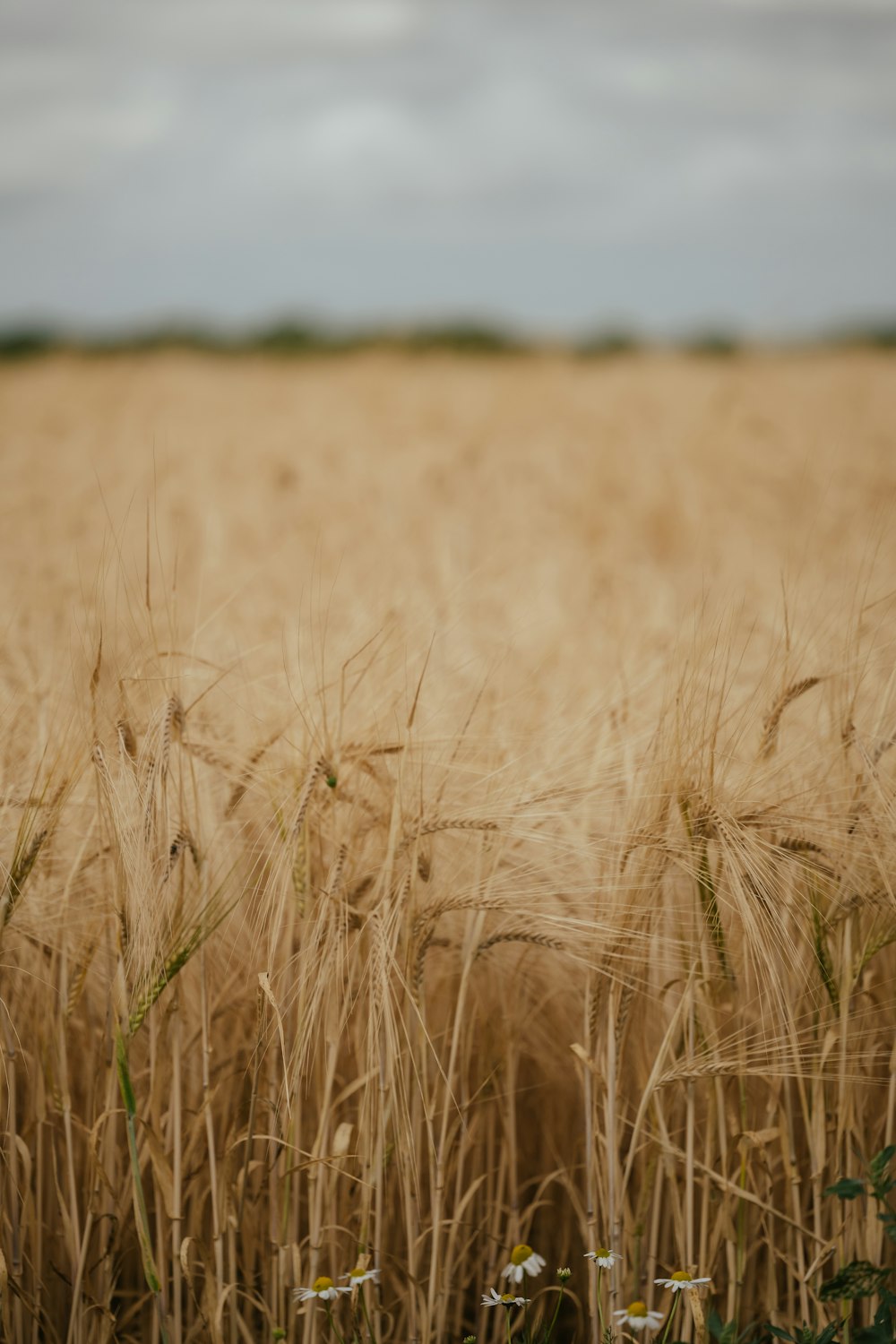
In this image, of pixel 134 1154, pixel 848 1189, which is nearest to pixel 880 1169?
pixel 848 1189

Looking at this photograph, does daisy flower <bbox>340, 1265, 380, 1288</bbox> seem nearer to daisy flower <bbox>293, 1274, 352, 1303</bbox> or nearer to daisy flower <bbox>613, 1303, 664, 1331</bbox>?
daisy flower <bbox>293, 1274, 352, 1303</bbox>

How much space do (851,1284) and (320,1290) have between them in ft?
2.01

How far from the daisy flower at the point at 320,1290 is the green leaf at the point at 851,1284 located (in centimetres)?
54

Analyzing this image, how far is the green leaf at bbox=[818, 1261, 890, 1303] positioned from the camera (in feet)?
3.98

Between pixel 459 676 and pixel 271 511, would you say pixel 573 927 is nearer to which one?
pixel 459 676

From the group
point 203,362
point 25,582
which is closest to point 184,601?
point 25,582

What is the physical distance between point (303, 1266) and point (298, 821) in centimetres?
64

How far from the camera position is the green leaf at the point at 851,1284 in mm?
1214

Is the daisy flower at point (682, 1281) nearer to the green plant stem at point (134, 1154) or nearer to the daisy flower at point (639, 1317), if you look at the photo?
the daisy flower at point (639, 1317)

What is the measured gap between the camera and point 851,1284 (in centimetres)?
123

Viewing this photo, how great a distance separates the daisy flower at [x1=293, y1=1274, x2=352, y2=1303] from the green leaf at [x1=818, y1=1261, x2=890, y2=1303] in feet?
1.77

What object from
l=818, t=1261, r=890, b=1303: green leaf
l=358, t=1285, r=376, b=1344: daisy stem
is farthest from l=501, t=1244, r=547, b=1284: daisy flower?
l=818, t=1261, r=890, b=1303: green leaf

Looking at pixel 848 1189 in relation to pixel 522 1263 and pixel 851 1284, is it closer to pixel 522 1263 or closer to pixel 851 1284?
pixel 851 1284

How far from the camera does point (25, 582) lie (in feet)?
9.72
